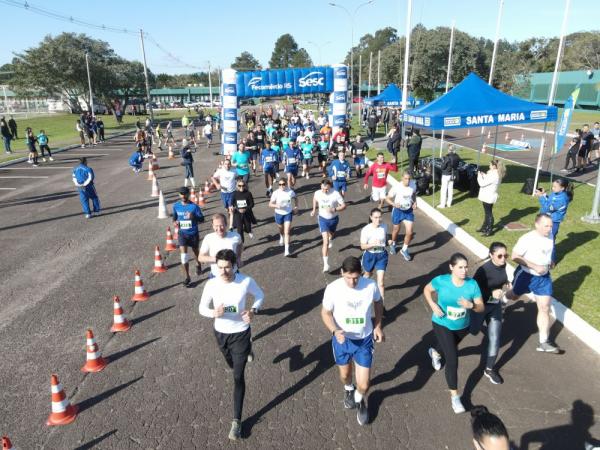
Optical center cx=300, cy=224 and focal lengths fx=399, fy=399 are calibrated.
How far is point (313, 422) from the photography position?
4547 millimetres

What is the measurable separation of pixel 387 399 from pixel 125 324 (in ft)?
14.1

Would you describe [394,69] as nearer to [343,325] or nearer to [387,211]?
[387,211]

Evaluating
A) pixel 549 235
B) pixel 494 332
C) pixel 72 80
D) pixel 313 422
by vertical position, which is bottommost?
pixel 313 422

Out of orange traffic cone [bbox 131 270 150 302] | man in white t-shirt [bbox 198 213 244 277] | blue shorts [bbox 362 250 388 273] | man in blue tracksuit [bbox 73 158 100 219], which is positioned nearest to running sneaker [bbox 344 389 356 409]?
blue shorts [bbox 362 250 388 273]

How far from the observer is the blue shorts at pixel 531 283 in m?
5.59

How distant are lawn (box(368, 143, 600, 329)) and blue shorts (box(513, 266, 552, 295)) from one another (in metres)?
1.27

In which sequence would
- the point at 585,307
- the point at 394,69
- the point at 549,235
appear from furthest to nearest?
the point at 394,69 → the point at 585,307 → the point at 549,235

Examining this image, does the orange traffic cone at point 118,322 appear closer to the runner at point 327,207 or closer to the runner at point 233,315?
the runner at point 233,315

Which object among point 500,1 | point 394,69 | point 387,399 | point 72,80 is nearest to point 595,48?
point 394,69

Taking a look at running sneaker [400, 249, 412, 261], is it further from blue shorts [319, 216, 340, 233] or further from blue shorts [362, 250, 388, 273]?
blue shorts [362, 250, 388, 273]

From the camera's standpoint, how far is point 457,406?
4.60m

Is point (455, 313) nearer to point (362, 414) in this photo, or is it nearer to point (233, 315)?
point (362, 414)

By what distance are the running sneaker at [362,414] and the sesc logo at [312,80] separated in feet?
75.0

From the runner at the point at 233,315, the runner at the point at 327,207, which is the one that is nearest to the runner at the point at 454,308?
the runner at the point at 233,315
